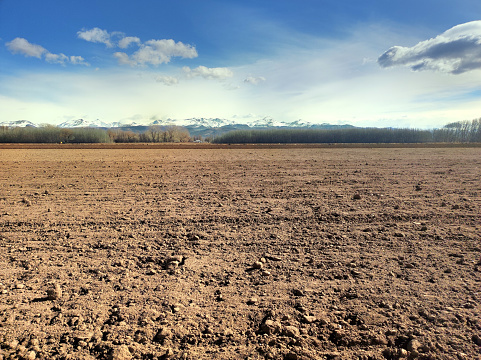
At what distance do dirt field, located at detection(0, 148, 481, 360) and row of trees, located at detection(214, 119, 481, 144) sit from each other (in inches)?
3643

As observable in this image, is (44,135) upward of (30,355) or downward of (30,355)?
upward

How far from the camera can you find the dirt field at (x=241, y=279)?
115 inches

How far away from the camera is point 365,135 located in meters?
110

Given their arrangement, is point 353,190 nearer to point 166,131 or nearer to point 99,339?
point 99,339

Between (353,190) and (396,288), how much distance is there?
6471 millimetres

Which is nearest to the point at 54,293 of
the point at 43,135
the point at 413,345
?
the point at 413,345

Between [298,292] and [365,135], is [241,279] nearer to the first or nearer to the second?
[298,292]

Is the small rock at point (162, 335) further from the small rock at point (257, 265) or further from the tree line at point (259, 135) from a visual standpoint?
the tree line at point (259, 135)

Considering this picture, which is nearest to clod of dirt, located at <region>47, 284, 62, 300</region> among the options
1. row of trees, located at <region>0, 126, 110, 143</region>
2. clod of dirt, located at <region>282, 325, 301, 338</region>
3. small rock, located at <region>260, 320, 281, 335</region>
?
small rock, located at <region>260, 320, 281, 335</region>

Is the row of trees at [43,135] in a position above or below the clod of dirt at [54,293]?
above

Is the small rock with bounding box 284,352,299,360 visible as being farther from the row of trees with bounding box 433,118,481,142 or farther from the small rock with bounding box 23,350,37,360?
the row of trees with bounding box 433,118,481,142

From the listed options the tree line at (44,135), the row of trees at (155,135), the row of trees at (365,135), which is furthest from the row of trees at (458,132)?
the tree line at (44,135)

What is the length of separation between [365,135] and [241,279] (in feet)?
381

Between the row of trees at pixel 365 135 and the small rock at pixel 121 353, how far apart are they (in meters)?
96.7
